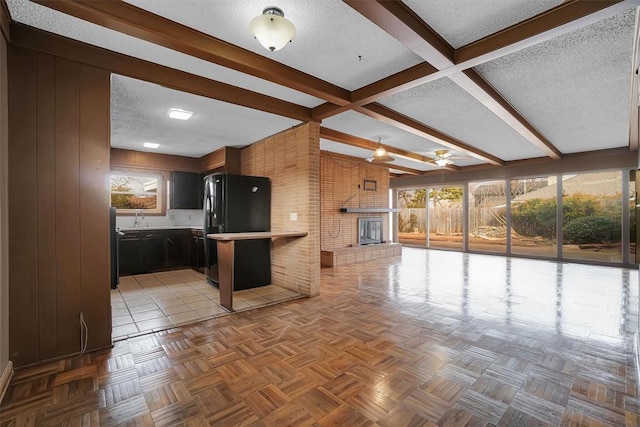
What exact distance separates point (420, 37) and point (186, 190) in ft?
18.7

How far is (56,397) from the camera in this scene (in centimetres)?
181

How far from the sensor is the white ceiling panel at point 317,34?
197 cm

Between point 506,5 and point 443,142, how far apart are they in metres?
3.42

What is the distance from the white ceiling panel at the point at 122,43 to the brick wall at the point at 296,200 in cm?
98

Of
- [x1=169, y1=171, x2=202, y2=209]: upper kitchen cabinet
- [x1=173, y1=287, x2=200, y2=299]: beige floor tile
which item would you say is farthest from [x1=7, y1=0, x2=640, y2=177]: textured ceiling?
[x1=173, y1=287, x2=200, y2=299]: beige floor tile

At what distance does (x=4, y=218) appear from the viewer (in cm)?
202

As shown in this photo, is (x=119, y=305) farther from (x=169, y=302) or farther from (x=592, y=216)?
(x=592, y=216)

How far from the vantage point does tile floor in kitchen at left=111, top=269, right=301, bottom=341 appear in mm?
3033

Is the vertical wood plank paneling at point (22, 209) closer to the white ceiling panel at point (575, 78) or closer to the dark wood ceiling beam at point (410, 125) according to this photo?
the dark wood ceiling beam at point (410, 125)

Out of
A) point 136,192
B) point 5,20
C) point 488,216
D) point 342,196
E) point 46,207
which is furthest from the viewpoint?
point 488,216

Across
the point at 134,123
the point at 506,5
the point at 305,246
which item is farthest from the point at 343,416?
the point at 134,123

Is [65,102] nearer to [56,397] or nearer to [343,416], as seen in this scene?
[56,397]

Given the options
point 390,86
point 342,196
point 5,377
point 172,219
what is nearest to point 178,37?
point 390,86

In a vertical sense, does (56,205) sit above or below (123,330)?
above
